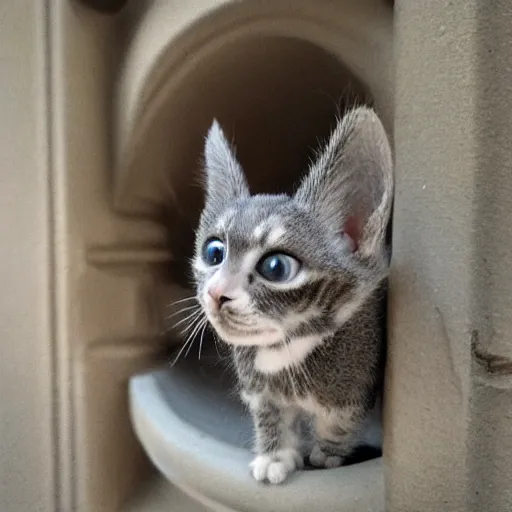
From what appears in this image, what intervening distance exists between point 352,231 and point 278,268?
113mm

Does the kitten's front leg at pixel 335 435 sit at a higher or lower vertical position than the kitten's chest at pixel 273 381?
lower

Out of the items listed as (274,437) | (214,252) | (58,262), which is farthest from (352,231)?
(58,262)

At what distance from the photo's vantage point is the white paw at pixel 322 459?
784 mm

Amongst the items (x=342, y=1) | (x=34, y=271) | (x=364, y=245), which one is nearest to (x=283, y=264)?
(x=364, y=245)

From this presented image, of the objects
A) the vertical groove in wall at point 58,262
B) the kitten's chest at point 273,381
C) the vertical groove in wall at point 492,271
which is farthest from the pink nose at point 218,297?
the vertical groove in wall at point 58,262

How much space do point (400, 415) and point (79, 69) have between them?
2.14ft

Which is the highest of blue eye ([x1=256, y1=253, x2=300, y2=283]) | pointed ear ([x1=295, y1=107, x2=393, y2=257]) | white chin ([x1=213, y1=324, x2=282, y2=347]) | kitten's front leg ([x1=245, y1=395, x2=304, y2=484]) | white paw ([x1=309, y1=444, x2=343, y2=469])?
pointed ear ([x1=295, y1=107, x2=393, y2=257])

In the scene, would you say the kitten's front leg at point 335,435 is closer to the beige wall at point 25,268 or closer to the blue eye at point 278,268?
the blue eye at point 278,268

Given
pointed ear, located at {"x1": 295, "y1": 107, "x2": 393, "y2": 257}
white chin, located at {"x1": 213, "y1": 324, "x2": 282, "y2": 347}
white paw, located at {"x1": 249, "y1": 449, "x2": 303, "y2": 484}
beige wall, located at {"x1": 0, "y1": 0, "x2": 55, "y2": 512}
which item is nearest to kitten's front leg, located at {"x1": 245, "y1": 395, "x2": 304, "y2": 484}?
white paw, located at {"x1": 249, "y1": 449, "x2": 303, "y2": 484}

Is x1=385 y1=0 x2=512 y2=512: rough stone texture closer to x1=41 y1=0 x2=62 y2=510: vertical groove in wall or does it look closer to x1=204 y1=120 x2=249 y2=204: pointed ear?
x1=204 y1=120 x2=249 y2=204: pointed ear

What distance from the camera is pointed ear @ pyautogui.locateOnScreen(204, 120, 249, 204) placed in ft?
2.73

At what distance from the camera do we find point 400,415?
0.67 meters

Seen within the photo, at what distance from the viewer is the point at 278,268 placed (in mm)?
690

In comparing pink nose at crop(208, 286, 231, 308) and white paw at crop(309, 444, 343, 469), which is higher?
pink nose at crop(208, 286, 231, 308)
